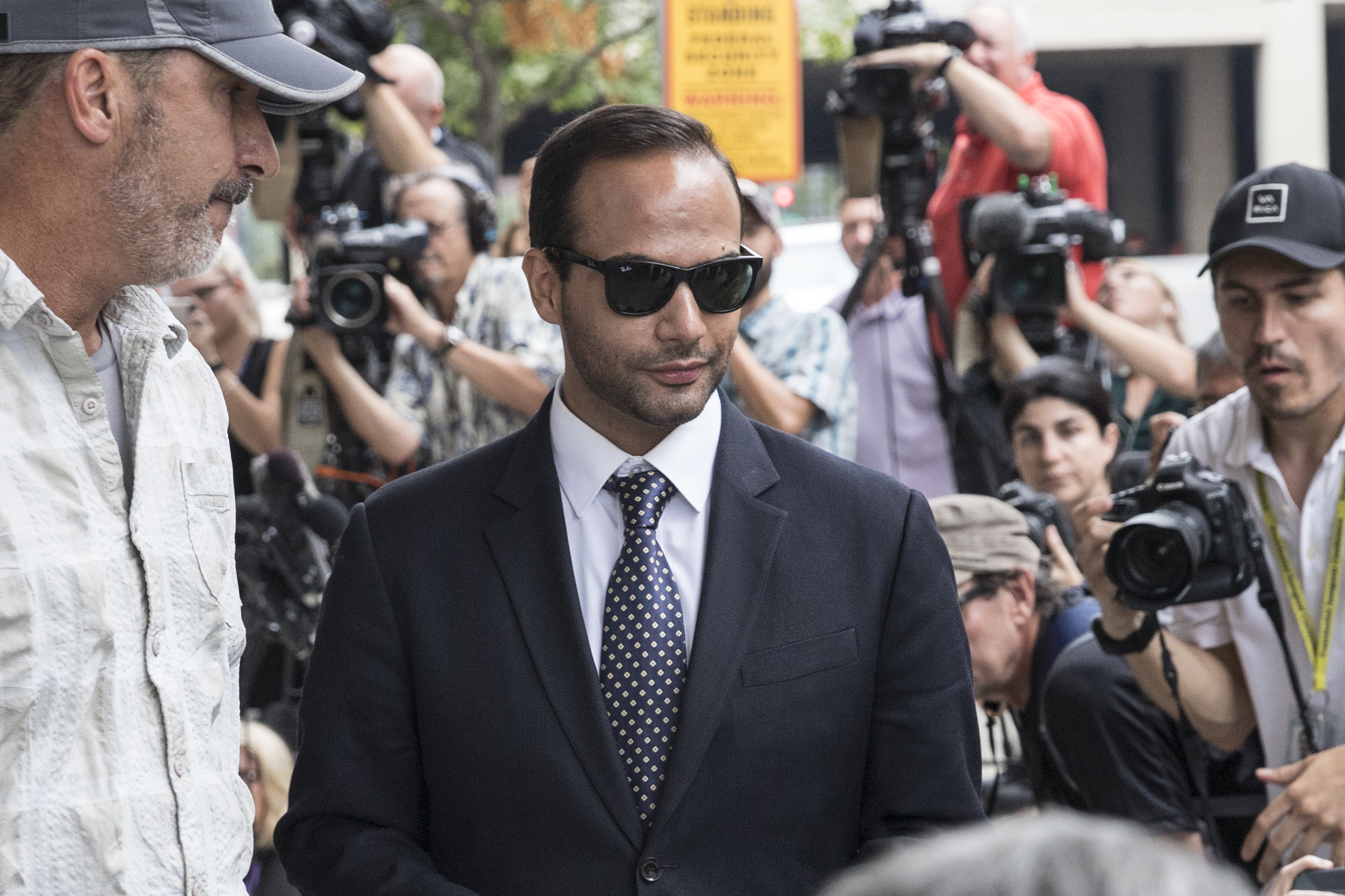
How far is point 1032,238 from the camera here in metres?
4.93

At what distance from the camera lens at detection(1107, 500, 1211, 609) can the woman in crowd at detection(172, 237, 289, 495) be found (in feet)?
10.0

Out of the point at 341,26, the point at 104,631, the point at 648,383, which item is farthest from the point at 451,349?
the point at 104,631

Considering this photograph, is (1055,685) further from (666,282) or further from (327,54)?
(327,54)

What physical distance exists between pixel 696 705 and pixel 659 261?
64cm

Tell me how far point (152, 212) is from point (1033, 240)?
3399mm

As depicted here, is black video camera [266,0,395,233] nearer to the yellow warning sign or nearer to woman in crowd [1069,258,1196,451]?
the yellow warning sign

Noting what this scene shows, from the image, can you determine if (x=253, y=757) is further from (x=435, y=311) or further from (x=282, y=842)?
(x=282, y=842)

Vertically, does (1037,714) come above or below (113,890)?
below

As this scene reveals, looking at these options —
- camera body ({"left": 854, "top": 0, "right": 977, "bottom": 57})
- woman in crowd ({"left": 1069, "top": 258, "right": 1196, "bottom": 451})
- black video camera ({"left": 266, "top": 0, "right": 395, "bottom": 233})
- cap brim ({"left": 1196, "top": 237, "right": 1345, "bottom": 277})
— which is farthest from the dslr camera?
black video camera ({"left": 266, "top": 0, "right": 395, "bottom": 233})

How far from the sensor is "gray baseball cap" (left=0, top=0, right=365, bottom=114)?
195cm

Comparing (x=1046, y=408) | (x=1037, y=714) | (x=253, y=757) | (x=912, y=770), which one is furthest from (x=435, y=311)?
(x=912, y=770)

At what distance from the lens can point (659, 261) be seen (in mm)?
2381

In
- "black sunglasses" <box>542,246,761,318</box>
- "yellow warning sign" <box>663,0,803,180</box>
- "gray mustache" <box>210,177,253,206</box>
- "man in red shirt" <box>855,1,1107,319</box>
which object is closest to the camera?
"gray mustache" <box>210,177,253,206</box>

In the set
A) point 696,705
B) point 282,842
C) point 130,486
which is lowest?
point 282,842
